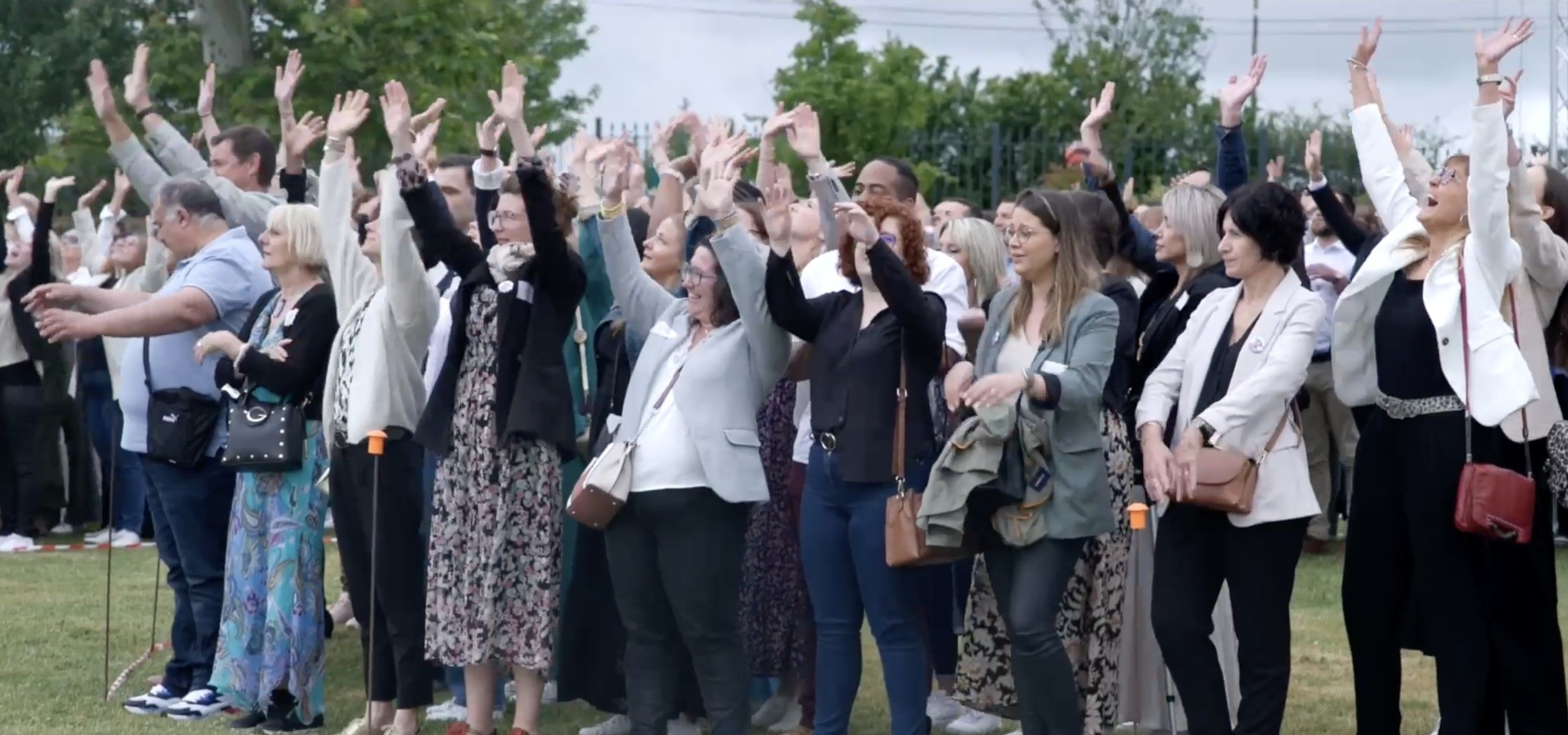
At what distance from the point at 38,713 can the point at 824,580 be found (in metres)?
3.43

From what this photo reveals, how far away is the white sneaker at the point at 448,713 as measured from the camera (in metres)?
7.89

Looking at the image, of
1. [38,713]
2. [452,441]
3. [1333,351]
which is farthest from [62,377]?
[1333,351]

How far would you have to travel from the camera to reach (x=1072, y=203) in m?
6.50

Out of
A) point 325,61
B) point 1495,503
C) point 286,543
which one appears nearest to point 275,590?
point 286,543

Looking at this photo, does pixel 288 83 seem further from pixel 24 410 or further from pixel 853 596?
pixel 24 410

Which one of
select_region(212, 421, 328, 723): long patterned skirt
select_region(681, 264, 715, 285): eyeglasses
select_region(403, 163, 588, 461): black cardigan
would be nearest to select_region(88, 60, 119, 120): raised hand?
select_region(212, 421, 328, 723): long patterned skirt

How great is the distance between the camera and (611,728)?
7688mm

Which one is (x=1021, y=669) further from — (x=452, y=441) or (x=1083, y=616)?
(x=452, y=441)

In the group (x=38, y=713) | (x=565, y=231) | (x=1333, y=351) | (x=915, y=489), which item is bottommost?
(x=38, y=713)

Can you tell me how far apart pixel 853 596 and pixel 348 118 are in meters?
2.67

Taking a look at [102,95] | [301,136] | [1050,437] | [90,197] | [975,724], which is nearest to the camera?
[1050,437]

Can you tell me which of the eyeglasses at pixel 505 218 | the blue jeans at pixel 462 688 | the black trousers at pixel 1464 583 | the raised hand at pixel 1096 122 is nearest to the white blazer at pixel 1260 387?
the black trousers at pixel 1464 583

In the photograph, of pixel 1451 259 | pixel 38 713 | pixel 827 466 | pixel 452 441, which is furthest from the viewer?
pixel 38 713

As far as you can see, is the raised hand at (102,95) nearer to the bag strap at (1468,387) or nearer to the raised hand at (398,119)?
the raised hand at (398,119)
